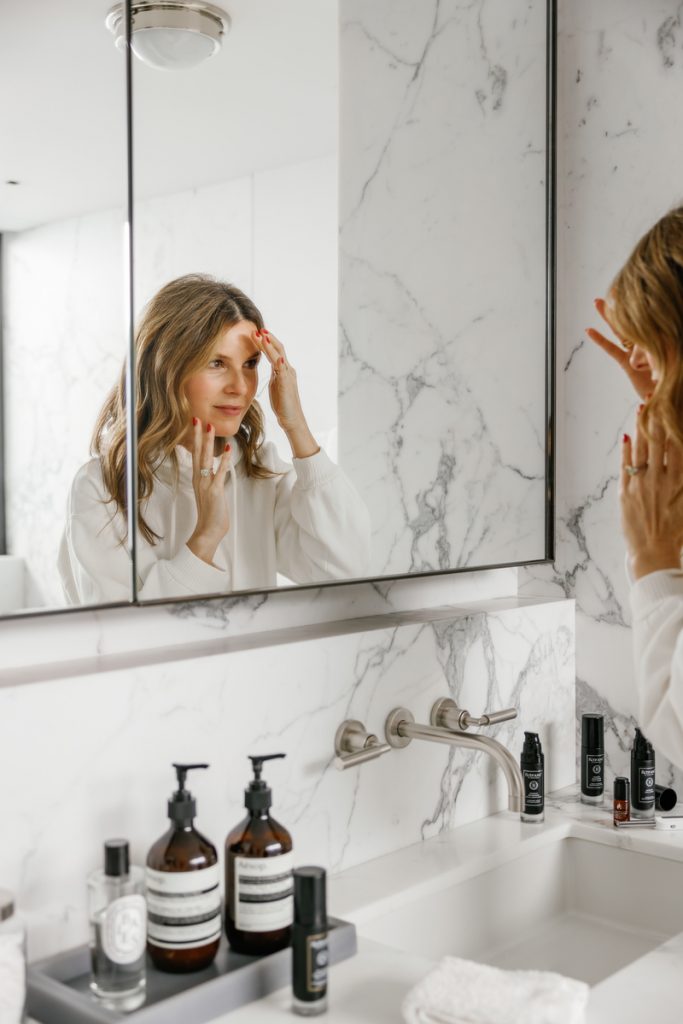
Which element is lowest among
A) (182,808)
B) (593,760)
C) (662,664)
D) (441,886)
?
(441,886)

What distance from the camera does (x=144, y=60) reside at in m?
1.19

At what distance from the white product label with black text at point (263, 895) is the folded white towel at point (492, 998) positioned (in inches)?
6.5

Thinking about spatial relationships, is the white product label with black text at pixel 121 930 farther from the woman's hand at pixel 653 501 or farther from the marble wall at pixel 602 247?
the marble wall at pixel 602 247

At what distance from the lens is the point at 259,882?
3.60 ft

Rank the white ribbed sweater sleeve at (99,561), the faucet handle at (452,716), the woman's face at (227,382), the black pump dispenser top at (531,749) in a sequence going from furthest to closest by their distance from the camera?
the black pump dispenser top at (531,749), the faucet handle at (452,716), the woman's face at (227,382), the white ribbed sweater sleeve at (99,561)

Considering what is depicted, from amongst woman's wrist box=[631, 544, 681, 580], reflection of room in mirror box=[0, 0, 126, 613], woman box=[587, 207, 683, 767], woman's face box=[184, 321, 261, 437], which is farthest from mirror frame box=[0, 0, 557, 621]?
woman's wrist box=[631, 544, 681, 580]

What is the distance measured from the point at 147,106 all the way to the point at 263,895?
880 millimetres

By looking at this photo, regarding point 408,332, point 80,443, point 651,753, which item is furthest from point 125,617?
point 651,753

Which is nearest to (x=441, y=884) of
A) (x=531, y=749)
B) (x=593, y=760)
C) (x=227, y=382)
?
(x=531, y=749)

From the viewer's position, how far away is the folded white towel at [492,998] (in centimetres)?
97

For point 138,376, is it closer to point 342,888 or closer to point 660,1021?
point 342,888

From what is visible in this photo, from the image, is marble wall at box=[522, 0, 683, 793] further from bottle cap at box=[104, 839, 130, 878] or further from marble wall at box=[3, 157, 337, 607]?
bottle cap at box=[104, 839, 130, 878]

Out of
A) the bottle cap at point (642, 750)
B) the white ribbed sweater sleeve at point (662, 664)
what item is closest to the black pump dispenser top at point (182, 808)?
the white ribbed sweater sleeve at point (662, 664)

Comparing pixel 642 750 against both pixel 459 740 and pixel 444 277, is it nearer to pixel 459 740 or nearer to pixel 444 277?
pixel 459 740
